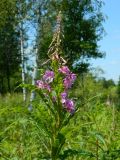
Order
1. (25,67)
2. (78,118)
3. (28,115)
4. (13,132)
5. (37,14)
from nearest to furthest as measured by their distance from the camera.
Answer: (28,115), (13,132), (78,118), (37,14), (25,67)

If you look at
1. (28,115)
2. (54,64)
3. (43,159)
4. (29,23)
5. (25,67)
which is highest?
(29,23)

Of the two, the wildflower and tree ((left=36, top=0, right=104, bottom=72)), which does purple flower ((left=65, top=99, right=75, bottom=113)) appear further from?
tree ((left=36, top=0, right=104, bottom=72))

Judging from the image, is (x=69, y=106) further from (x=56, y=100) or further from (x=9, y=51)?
(x=9, y=51)

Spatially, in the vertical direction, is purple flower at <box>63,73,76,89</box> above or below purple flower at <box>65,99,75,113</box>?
above

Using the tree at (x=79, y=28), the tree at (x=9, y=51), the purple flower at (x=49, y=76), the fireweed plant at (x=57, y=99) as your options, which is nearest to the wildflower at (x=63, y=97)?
the fireweed plant at (x=57, y=99)

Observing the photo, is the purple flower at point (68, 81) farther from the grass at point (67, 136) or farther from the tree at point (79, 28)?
the tree at point (79, 28)

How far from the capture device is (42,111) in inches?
128

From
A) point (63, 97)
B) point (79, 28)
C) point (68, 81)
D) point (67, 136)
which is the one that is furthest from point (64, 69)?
point (79, 28)

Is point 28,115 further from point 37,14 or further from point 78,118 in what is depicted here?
point 37,14

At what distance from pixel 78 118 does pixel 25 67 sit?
1002 inches

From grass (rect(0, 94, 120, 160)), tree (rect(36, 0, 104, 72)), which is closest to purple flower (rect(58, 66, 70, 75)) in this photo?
grass (rect(0, 94, 120, 160))

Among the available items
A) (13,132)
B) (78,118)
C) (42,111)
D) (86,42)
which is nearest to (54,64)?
(42,111)

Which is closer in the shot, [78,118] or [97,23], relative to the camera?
[78,118]

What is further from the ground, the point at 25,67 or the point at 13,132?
the point at 25,67
